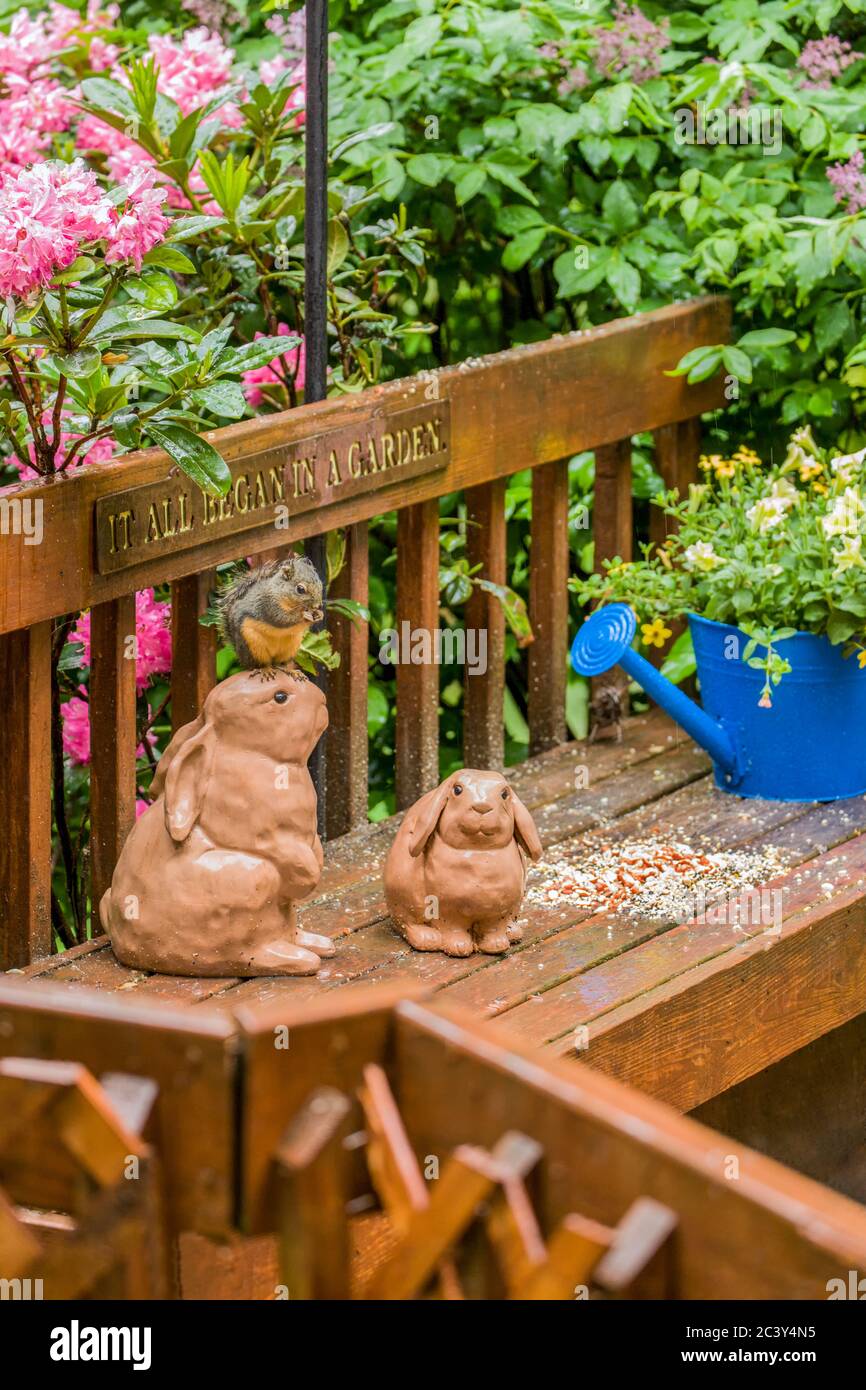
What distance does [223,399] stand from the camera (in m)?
2.54

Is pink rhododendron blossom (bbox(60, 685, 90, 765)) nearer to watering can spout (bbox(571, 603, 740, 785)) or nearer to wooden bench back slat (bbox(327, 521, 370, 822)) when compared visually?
wooden bench back slat (bbox(327, 521, 370, 822))

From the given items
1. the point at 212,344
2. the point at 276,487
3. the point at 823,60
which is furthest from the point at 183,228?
the point at 823,60

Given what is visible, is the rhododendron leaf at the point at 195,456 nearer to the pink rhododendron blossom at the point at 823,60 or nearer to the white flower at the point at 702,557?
the white flower at the point at 702,557

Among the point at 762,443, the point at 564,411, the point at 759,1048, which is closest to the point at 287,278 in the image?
the point at 564,411

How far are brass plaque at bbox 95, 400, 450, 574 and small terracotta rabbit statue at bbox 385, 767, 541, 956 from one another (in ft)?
1.78

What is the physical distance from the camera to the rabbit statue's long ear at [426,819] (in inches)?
103

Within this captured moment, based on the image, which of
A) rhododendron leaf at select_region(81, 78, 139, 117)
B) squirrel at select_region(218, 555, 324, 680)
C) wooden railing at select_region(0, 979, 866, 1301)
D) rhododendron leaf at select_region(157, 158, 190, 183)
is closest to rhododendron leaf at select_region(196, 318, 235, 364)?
squirrel at select_region(218, 555, 324, 680)

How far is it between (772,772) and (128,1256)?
7.93ft

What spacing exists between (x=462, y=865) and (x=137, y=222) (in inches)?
37.6

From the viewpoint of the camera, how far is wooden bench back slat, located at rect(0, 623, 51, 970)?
2650mm

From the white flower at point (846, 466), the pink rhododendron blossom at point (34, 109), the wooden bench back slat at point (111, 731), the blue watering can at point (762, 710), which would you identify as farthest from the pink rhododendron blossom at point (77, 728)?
the white flower at point (846, 466)

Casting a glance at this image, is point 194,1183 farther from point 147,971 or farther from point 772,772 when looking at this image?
point 772,772

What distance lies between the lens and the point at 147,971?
2.62 m

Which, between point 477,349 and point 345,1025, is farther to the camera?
point 477,349
